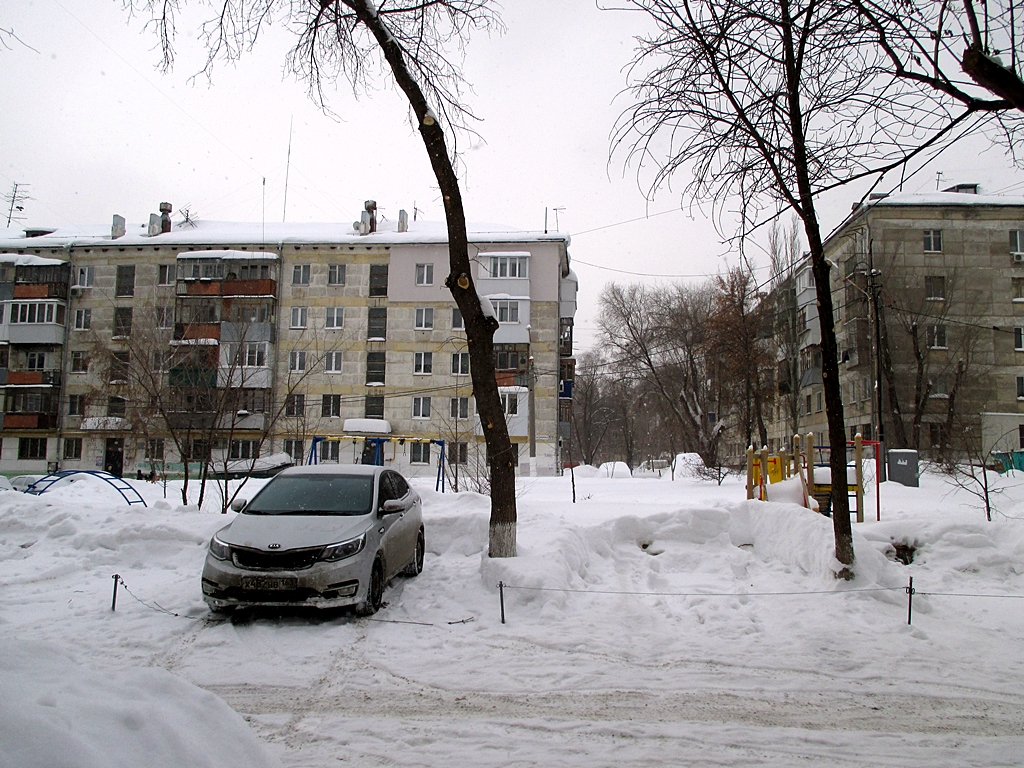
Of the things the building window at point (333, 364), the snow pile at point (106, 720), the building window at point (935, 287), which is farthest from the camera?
the building window at point (333, 364)

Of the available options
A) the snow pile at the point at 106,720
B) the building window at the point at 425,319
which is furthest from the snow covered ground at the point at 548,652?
the building window at the point at 425,319

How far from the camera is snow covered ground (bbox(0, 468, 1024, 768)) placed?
344cm

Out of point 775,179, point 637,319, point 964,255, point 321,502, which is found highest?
point 964,255

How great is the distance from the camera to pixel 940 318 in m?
37.8

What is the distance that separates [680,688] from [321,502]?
174 inches

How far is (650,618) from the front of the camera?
721cm

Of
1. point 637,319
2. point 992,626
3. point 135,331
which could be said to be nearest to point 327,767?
point 992,626

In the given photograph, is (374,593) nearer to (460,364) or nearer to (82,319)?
(460,364)

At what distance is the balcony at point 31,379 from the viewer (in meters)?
44.0

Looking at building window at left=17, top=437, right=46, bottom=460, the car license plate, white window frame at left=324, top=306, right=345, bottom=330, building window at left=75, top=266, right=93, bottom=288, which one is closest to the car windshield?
the car license plate

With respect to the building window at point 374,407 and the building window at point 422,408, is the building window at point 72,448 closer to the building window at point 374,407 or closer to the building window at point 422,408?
the building window at point 374,407

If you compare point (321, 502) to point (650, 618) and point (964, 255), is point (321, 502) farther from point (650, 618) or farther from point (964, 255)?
point (964, 255)

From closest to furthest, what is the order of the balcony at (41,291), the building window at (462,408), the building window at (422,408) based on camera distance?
1. the building window at (462,408)
2. the building window at (422,408)
3. the balcony at (41,291)

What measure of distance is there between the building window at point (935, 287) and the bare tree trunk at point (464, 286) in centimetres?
3679
